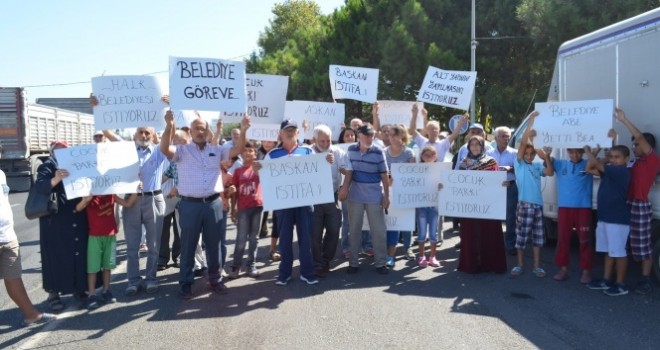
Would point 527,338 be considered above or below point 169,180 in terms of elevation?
below

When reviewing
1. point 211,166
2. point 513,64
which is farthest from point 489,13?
point 211,166

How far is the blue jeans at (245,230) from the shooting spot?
22.5 ft

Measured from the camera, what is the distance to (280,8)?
157 ft

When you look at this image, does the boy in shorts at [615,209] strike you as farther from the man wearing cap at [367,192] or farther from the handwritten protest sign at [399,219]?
the man wearing cap at [367,192]

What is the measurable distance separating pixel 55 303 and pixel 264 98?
331 centimetres

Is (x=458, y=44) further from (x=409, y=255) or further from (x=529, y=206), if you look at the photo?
(x=529, y=206)

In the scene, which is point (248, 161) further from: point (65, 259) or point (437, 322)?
point (437, 322)

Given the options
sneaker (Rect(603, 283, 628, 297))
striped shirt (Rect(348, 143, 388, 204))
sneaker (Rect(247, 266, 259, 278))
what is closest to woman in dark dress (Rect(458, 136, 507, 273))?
striped shirt (Rect(348, 143, 388, 204))

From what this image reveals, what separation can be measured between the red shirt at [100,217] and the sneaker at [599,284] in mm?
5217

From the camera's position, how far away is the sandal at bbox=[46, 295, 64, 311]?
5.69 meters

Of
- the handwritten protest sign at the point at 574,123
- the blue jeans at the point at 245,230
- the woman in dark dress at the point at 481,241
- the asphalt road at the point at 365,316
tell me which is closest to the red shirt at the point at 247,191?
the blue jeans at the point at 245,230

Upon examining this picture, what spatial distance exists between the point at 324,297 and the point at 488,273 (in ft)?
7.23

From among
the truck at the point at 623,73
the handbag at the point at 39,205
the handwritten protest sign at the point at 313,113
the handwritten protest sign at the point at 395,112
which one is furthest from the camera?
the handwritten protest sign at the point at 395,112

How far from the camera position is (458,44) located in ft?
70.8
